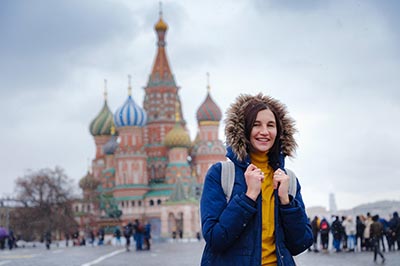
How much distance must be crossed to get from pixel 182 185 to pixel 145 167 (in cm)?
843

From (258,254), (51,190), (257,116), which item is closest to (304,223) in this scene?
(258,254)

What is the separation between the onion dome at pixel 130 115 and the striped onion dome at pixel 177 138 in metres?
3.45

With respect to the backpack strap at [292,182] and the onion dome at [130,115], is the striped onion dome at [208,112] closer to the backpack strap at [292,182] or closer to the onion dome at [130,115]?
the onion dome at [130,115]

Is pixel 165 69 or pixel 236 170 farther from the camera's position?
pixel 165 69

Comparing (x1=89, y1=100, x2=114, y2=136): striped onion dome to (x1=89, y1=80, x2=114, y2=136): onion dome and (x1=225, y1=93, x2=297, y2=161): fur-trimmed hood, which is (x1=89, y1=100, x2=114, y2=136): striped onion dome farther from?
(x1=225, y1=93, x2=297, y2=161): fur-trimmed hood

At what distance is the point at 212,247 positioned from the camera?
393cm

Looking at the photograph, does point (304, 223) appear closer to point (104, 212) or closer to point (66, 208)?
point (66, 208)

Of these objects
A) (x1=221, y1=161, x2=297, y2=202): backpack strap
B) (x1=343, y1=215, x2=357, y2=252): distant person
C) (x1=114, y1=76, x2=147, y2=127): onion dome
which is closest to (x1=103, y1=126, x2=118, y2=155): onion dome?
(x1=114, y1=76, x2=147, y2=127): onion dome

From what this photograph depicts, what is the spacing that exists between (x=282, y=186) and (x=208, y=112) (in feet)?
293

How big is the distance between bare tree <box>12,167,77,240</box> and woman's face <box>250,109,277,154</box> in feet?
223

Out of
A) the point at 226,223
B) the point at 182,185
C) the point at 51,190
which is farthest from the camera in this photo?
the point at 182,185

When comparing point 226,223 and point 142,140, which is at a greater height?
point 142,140

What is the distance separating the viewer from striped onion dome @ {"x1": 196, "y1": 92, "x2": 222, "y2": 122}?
93000 millimetres

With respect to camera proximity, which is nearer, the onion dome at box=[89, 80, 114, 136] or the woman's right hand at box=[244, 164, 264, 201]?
the woman's right hand at box=[244, 164, 264, 201]
